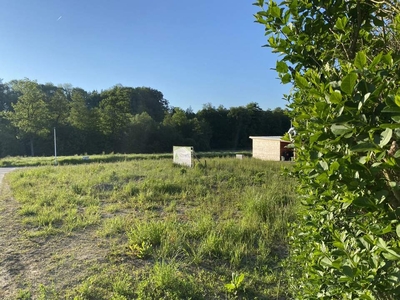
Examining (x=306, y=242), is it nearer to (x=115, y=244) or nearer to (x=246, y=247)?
(x=246, y=247)

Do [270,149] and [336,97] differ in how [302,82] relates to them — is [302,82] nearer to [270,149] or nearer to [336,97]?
[336,97]

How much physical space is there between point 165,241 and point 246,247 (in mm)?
1033

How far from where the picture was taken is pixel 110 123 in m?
38.7

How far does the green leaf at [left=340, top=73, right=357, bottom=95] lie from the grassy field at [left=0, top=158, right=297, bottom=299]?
7.85 ft

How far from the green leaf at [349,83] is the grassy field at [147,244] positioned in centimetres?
239

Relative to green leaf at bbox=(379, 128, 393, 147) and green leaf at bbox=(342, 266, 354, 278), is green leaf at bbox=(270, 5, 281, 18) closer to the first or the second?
green leaf at bbox=(379, 128, 393, 147)

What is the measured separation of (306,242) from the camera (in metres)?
1.93

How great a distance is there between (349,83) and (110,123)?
1582 inches

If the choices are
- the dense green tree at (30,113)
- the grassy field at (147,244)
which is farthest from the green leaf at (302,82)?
the dense green tree at (30,113)

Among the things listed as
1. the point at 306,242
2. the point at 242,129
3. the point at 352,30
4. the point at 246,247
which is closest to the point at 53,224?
the point at 246,247

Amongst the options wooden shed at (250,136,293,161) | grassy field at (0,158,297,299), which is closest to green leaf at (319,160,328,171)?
grassy field at (0,158,297,299)

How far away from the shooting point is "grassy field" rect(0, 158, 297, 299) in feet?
8.91

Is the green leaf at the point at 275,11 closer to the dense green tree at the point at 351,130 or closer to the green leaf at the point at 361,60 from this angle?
the dense green tree at the point at 351,130

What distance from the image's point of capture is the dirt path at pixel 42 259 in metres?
2.77
